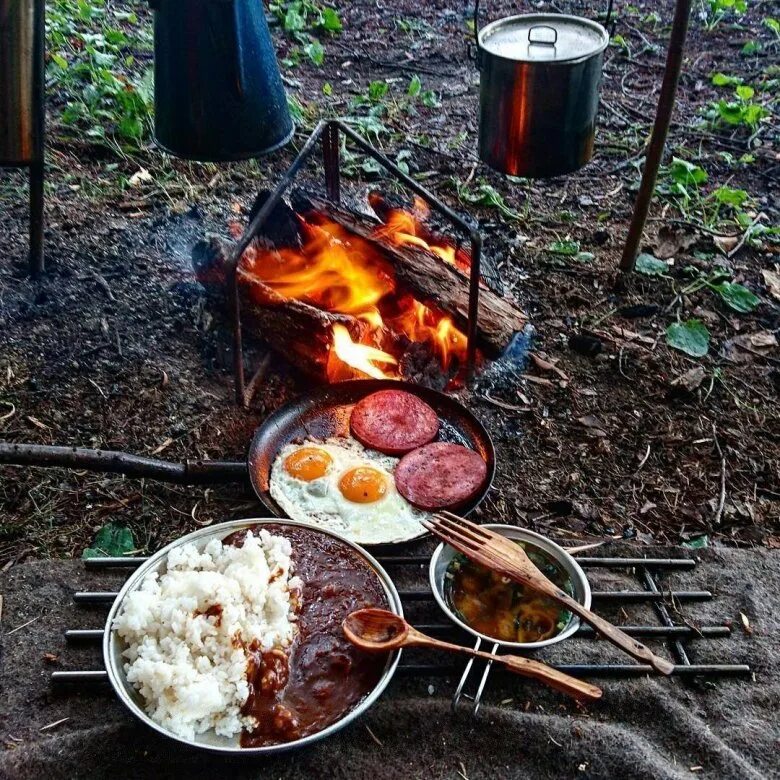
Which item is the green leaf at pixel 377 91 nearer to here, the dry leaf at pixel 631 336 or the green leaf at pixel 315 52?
the green leaf at pixel 315 52

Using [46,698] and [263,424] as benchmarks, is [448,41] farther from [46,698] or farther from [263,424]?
[46,698]

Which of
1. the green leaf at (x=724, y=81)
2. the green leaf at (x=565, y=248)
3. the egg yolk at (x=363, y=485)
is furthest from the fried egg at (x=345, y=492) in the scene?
the green leaf at (x=724, y=81)

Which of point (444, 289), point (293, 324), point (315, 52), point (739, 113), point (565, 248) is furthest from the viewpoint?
point (315, 52)

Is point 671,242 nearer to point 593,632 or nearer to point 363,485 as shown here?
point 363,485

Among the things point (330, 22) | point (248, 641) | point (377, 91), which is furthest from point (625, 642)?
point (330, 22)

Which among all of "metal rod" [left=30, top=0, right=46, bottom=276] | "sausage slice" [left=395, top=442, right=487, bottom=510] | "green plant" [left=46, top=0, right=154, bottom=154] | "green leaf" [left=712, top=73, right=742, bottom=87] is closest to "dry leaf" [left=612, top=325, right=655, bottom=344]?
"sausage slice" [left=395, top=442, right=487, bottom=510]

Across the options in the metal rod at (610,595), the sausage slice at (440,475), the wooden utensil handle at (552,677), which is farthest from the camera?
the sausage slice at (440,475)

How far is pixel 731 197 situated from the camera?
6098 millimetres

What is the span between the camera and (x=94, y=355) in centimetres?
470

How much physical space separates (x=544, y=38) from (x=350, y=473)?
2.35 m

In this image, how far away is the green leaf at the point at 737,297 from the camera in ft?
17.2

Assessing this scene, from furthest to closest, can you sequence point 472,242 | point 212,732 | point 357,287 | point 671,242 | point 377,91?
point 377,91 → point 671,242 → point 357,287 → point 472,242 → point 212,732

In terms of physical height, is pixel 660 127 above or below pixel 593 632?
above

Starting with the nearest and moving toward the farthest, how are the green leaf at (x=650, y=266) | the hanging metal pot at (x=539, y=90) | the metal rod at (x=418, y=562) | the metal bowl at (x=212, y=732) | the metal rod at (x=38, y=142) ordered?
1. the metal bowl at (x=212, y=732)
2. the metal rod at (x=418, y=562)
3. the hanging metal pot at (x=539, y=90)
4. the metal rod at (x=38, y=142)
5. the green leaf at (x=650, y=266)
